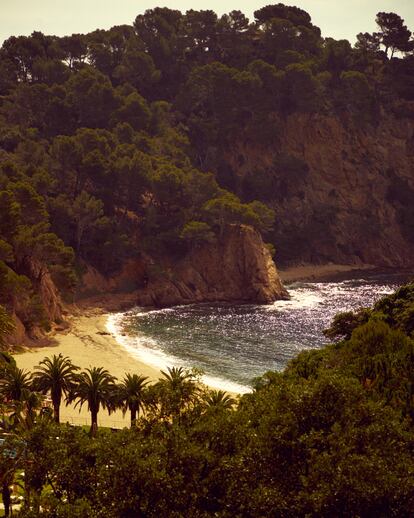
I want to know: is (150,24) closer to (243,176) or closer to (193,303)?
(243,176)

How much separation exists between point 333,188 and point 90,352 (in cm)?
7496

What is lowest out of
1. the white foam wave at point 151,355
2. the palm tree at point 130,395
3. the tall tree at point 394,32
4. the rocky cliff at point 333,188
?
the white foam wave at point 151,355

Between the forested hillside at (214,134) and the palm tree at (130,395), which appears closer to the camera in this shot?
the palm tree at (130,395)

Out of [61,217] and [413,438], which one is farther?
[61,217]

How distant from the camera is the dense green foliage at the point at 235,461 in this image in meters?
23.3

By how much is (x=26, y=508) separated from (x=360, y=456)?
36.8 ft

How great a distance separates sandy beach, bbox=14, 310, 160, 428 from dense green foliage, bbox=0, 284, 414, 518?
2327 cm

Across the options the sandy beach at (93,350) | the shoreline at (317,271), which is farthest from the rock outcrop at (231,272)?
the shoreline at (317,271)

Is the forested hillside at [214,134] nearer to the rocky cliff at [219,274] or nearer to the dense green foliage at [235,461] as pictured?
the rocky cliff at [219,274]

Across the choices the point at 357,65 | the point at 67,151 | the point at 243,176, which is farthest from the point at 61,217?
the point at 357,65

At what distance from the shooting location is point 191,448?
24906 mm

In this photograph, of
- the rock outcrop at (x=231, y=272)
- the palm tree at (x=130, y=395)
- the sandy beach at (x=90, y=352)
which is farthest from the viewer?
the rock outcrop at (x=231, y=272)

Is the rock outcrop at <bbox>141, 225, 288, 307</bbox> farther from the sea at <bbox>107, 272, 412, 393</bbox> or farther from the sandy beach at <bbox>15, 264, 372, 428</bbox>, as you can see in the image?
the sandy beach at <bbox>15, 264, 372, 428</bbox>

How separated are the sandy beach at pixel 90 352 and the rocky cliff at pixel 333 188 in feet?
163
